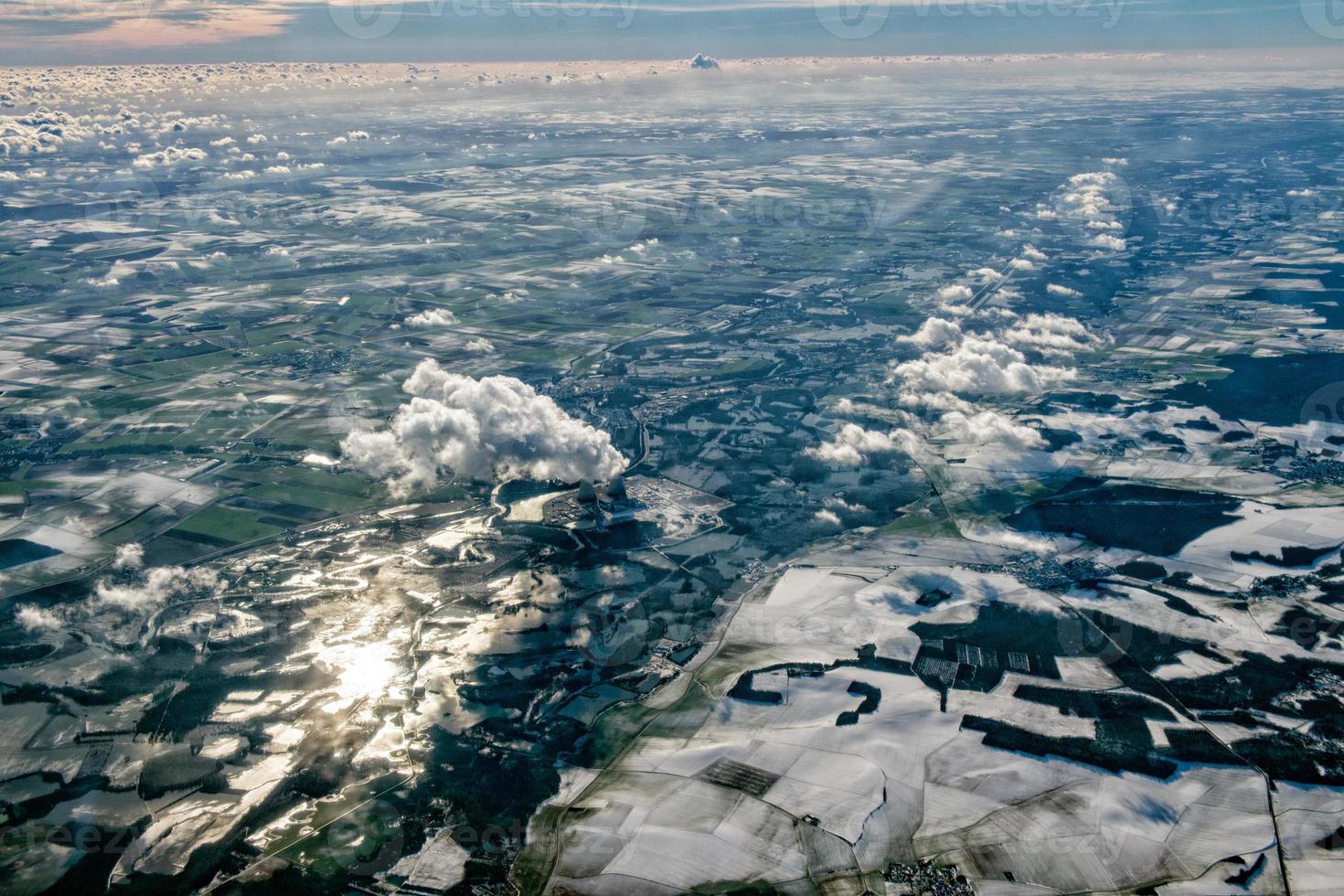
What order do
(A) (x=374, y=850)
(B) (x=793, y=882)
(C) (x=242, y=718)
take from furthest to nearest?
(C) (x=242, y=718) < (A) (x=374, y=850) < (B) (x=793, y=882)

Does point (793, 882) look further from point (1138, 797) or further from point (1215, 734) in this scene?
point (1215, 734)

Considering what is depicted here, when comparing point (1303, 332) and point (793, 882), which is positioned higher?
point (1303, 332)

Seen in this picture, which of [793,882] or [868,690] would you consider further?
[868,690]

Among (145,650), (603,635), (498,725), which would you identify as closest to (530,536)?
(603,635)

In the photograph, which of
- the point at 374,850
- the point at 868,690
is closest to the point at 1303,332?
the point at 868,690

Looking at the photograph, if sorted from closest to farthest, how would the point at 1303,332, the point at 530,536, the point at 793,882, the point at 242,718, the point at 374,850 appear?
the point at 793,882
the point at 374,850
the point at 242,718
the point at 530,536
the point at 1303,332

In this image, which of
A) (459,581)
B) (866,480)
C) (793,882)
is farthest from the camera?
(866,480)

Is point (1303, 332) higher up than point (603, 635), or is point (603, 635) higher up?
point (1303, 332)

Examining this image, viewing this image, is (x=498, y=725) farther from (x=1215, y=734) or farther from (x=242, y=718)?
(x=1215, y=734)

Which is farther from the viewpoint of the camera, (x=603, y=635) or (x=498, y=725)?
(x=603, y=635)
